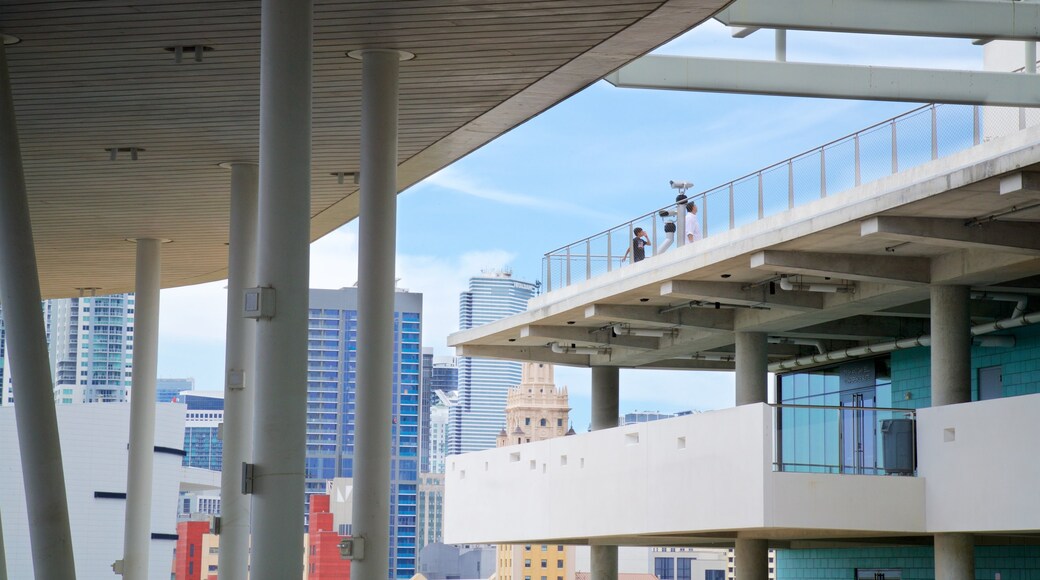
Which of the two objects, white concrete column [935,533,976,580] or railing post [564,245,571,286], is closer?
white concrete column [935,533,976,580]

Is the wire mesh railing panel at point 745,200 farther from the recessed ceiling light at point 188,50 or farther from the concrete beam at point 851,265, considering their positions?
the recessed ceiling light at point 188,50

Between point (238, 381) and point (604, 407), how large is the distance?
1733cm

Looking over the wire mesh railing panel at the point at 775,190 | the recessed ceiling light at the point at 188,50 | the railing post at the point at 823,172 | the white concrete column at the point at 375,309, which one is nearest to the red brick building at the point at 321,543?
the wire mesh railing panel at the point at 775,190

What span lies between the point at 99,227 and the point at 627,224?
12.1 metres

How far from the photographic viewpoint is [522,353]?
35.3 meters

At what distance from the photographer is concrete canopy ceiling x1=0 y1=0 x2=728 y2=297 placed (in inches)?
520

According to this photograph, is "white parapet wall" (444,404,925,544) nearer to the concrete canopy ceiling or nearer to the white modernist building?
the concrete canopy ceiling

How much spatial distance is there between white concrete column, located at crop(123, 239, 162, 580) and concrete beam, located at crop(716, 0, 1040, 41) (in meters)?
11.9

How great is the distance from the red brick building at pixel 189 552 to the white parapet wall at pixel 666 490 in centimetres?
6559

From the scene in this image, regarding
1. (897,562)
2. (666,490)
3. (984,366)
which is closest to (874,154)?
(984,366)

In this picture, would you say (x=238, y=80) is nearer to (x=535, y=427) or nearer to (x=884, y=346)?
(x=884, y=346)

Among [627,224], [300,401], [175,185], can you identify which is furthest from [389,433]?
[627,224]

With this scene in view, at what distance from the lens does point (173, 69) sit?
48.8 feet

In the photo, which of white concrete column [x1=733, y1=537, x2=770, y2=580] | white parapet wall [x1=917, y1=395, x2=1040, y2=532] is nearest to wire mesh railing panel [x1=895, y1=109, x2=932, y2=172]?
white parapet wall [x1=917, y1=395, x2=1040, y2=532]
